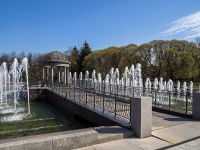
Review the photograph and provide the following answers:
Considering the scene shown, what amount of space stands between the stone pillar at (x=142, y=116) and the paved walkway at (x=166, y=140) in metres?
0.22

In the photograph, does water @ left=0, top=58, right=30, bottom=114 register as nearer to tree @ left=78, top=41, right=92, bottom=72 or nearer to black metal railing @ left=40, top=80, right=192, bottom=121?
black metal railing @ left=40, top=80, right=192, bottom=121

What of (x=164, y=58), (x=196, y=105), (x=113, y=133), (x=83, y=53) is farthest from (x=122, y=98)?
(x=83, y=53)

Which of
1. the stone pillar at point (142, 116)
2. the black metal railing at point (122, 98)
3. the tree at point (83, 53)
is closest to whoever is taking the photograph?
the stone pillar at point (142, 116)

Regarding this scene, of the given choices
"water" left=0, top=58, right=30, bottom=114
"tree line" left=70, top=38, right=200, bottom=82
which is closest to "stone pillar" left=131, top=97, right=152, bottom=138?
"water" left=0, top=58, right=30, bottom=114

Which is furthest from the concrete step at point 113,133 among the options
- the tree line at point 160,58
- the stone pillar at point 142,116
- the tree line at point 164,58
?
the tree line at point 164,58

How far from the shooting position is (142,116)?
647 cm

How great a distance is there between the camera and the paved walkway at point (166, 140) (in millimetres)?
5738

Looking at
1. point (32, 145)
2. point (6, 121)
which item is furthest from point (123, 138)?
point (6, 121)

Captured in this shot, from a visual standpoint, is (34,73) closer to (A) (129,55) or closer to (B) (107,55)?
(B) (107,55)

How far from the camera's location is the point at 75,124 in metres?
11.8

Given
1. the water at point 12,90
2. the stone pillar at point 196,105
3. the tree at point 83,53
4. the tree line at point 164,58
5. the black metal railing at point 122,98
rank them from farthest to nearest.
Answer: the tree at point 83,53, the tree line at point 164,58, the water at point 12,90, the stone pillar at point 196,105, the black metal railing at point 122,98

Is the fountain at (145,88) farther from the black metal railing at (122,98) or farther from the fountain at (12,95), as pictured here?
the fountain at (12,95)

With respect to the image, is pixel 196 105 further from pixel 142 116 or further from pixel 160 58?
pixel 160 58

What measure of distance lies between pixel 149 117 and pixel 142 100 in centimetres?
63
